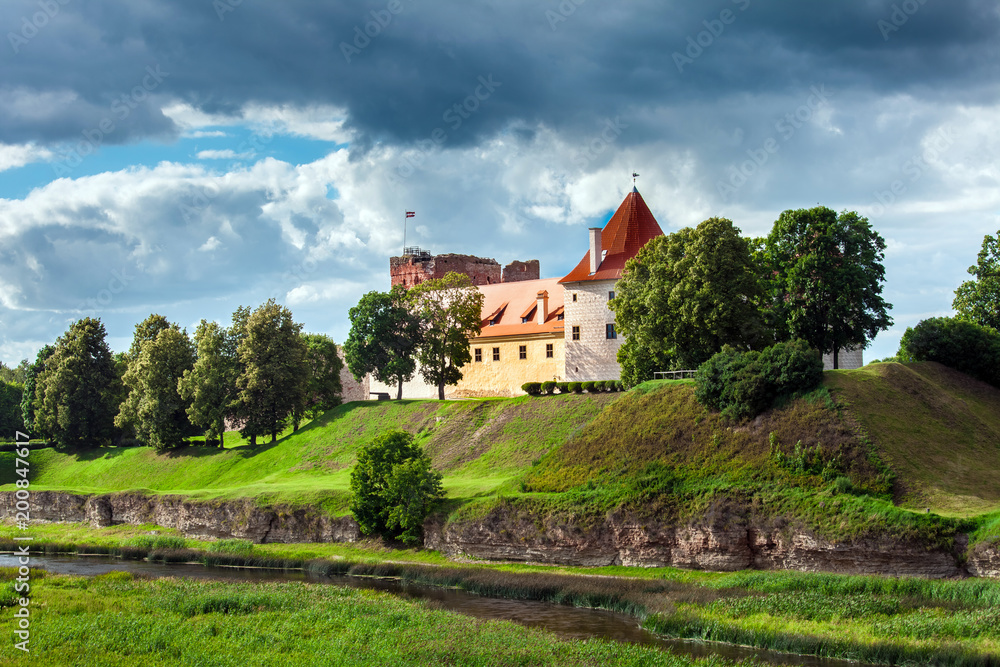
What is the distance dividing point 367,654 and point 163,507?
37636 millimetres

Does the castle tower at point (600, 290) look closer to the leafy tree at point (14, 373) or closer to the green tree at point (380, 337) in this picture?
the green tree at point (380, 337)

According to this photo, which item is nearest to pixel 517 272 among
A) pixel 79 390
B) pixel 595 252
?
pixel 595 252

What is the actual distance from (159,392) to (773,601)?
194ft

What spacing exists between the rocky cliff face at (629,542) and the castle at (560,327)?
23.9m

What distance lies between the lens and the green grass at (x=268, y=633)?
81.1 feet

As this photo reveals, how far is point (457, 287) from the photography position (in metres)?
73.9

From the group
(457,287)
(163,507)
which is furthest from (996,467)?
(163,507)

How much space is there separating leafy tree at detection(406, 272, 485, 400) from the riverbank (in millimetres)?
28485

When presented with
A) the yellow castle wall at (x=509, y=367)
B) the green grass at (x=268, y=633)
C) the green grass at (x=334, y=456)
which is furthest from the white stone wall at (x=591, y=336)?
the green grass at (x=268, y=633)

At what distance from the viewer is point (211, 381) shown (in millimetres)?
72562

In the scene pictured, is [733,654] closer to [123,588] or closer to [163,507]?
[123,588]

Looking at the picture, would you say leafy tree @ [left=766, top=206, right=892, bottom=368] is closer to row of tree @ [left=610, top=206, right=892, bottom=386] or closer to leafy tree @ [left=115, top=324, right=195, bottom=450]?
row of tree @ [left=610, top=206, right=892, bottom=386]

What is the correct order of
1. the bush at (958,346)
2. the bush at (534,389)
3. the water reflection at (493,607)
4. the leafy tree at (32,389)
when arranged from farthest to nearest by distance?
1. the leafy tree at (32,389)
2. the bush at (534,389)
3. the bush at (958,346)
4. the water reflection at (493,607)

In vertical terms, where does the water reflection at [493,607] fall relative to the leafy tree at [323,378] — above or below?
below
